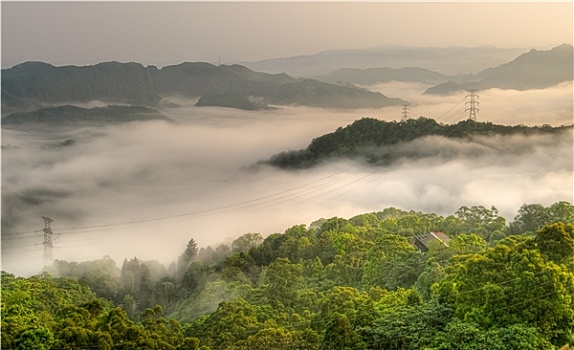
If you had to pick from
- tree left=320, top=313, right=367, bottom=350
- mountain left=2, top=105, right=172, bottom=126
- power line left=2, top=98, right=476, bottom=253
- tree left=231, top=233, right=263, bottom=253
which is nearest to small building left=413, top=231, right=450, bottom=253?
tree left=231, top=233, right=263, bottom=253

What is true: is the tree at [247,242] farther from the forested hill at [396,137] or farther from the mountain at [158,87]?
the mountain at [158,87]

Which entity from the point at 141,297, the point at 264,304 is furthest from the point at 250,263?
the point at 264,304

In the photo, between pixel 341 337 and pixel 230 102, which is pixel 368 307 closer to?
pixel 341 337

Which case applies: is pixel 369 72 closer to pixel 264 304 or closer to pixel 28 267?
pixel 28 267

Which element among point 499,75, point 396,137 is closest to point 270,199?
point 396,137

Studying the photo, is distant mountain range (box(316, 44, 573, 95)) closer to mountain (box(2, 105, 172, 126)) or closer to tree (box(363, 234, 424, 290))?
mountain (box(2, 105, 172, 126))

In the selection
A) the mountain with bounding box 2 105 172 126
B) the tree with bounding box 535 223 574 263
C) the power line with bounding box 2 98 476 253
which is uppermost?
the mountain with bounding box 2 105 172 126
